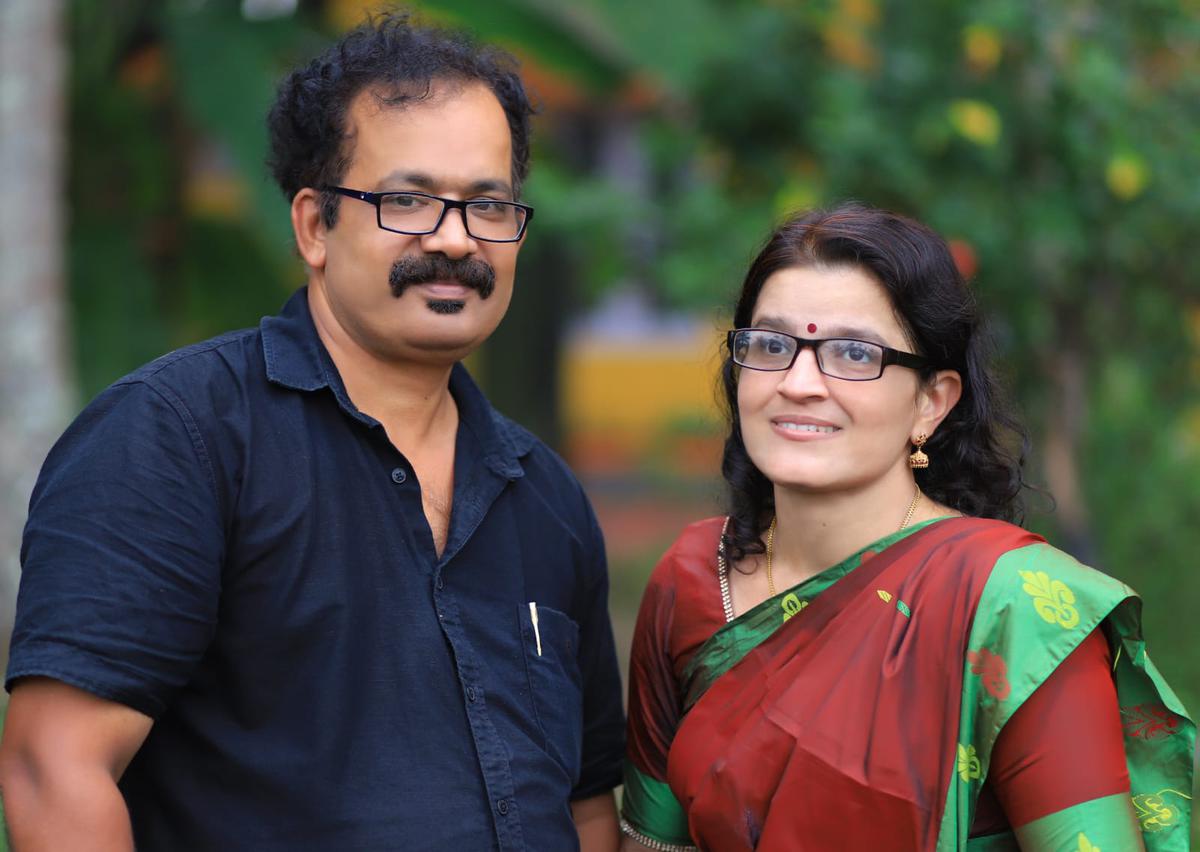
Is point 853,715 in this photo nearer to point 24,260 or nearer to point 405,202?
point 405,202

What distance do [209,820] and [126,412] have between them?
66 cm

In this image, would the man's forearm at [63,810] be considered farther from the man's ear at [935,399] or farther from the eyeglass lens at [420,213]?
the man's ear at [935,399]

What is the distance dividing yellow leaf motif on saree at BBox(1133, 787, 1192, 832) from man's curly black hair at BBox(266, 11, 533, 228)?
5.12ft

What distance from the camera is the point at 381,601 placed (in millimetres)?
2508

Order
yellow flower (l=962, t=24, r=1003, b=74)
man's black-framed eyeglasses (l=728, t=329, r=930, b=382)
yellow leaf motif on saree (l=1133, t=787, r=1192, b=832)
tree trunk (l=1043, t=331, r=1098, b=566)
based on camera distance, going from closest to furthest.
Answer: yellow leaf motif on saree (l=1133, t=787, r=1192, b=832) < man's black-framed eyeglasses (l=728, t=329, r=930, b=382) < yellow flower (l=962, t=24, r=1003, b=74) < tree trunk (l=1043, t=331, r=1098, b=566)

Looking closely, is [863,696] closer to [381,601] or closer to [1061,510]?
[381,601]

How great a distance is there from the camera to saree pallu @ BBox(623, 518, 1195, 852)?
2.36m

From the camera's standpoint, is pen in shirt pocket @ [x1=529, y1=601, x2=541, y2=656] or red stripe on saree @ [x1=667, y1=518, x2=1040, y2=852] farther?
pen in shirt pocket @ [x1=529, y1=601, x2=541, y2=656]

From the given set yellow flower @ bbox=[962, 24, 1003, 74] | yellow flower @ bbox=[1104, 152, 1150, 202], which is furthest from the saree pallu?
yellow flower @ bbox=[962, 24, 1003, 74]

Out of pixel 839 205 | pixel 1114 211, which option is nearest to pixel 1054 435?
pixel 1114 211

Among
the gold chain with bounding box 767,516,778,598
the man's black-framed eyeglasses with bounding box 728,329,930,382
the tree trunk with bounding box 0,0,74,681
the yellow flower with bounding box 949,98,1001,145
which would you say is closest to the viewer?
the man's black-framed eyeglasses with bounding box 728,329,930,382

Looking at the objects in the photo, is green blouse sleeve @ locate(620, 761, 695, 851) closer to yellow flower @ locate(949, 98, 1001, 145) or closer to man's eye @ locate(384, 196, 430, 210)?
man's eye @ locate(384, 196, 430, 210)

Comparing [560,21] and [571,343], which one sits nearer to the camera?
[560,21]

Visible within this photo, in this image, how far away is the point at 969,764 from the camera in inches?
93.3
